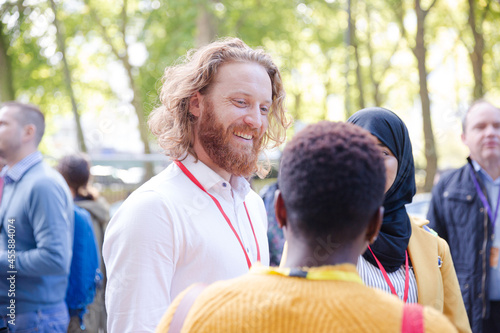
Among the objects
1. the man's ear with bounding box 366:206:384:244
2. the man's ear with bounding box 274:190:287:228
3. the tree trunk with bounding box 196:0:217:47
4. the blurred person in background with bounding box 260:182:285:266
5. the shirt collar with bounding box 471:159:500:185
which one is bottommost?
the blurred person in background with bounding box 260:182:285:266

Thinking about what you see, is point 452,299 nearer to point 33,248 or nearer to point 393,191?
point 393,191

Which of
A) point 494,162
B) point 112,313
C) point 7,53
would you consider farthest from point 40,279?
point 7,53

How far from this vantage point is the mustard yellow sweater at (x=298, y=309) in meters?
1.09

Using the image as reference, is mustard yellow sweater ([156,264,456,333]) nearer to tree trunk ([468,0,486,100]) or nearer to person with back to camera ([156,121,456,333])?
person with back to camera ([156,121,456,333])

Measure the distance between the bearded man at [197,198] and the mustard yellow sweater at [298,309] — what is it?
2.16 feet

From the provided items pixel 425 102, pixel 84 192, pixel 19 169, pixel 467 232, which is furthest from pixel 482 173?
pixel 425 102

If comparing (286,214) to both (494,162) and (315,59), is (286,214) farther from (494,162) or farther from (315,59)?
(315,59)

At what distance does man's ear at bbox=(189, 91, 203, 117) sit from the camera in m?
2.28

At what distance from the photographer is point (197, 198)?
205 cm

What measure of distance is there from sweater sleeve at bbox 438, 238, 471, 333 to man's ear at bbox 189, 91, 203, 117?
1309 mm

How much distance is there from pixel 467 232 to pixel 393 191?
66.5 inches

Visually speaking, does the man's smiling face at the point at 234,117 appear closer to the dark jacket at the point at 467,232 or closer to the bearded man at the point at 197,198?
the bearded man at the point at 197,198

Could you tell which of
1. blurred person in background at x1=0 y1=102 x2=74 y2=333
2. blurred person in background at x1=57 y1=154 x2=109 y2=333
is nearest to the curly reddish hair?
blurred person in background at x1=0 y1=102 x2=74 y2=333

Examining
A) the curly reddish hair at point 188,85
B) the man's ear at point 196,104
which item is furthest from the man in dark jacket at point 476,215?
the man's ear at point 196,104
